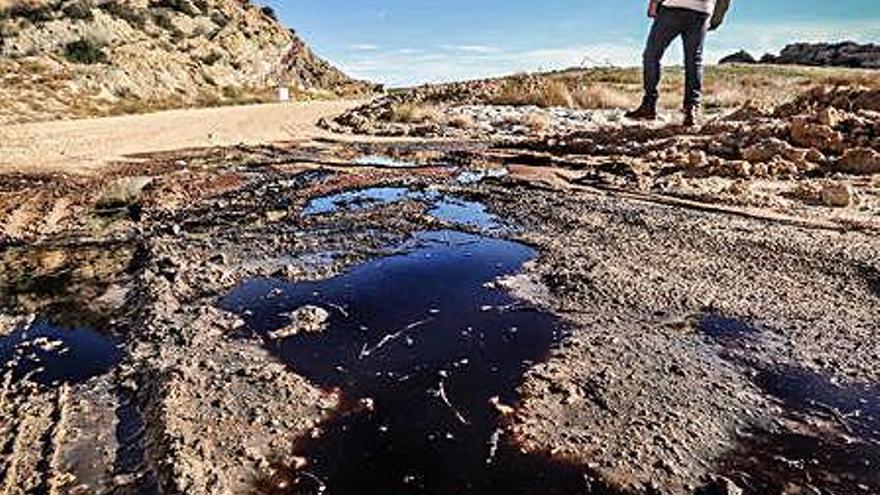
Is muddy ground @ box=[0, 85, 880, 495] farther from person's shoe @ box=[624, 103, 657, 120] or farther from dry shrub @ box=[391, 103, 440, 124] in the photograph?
dry shrub @ box=[391, 103, 440, 124]

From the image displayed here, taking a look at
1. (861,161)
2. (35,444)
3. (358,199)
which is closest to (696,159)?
(861,161)

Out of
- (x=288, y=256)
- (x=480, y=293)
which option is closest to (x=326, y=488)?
(x=480, y=293)

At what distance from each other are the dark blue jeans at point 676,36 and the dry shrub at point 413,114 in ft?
16.3

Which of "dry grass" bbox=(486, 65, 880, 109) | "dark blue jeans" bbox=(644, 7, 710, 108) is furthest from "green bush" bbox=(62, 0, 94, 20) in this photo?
"dark blue jeans" bbox=(644, 7, 710, 108)

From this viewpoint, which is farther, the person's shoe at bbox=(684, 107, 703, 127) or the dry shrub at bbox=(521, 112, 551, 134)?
the dry shrub at bbox=(521, 112, 551, 134)

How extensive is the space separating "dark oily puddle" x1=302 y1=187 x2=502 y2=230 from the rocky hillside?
38.3ft

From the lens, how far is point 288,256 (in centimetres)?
463

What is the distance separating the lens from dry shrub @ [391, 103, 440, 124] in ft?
44.0

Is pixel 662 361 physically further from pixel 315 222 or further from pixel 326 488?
pixel 315 222

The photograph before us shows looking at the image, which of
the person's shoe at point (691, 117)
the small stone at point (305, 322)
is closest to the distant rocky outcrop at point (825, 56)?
the person's shoe at point (691, 117)

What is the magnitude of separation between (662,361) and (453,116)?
1068 cm

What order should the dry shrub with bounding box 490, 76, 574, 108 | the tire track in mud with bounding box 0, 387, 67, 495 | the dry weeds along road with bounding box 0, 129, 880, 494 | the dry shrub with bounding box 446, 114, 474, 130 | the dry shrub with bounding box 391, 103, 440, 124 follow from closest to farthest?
the tire track in mud with bounding box 0, 387, 67, 495, the dry weeds along road with bounding box 0, 129, 880, 494, the dry shrub with bounding box 446, 114, 474, 130, the dry shrub with bounding box 391, 103, 440, 124, the dry shrub with bounding box 490, 76, 574, 108

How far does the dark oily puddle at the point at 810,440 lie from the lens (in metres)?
2.32

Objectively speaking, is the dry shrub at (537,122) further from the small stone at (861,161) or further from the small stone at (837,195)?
the small stone at (837,195)
